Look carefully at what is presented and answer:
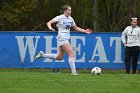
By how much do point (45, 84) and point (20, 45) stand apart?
6782 millimetres

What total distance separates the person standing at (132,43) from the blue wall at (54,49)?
1.54 feet

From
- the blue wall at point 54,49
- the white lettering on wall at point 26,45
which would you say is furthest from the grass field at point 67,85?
the white lettering on wall at point 26,45

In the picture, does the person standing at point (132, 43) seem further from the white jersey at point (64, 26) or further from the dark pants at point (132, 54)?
the white jersey at point (64, 26)

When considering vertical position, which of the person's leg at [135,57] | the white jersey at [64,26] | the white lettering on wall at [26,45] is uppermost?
the white jersey at [64,26]

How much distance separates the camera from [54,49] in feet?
59.8

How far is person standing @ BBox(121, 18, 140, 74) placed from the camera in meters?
17.8

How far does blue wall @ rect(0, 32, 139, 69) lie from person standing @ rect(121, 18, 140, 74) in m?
0.47

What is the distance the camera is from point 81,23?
136 ft

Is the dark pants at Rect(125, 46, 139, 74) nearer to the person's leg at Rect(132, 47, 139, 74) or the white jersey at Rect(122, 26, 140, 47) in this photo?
the person's leg at Rect(132, 47, 139, 74)

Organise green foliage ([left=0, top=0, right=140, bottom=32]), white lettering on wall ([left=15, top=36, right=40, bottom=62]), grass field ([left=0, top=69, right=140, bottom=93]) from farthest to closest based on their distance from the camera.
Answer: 1. green foliage ([left=0, top=0, right=140, bottom=32])
2. white lettering on wall ([left=15, top=36, right=40, bottom=62])
3. grass field ([left=0, top=69, right=140, bottom=93])

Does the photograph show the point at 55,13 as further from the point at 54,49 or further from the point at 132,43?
the point at 132,43

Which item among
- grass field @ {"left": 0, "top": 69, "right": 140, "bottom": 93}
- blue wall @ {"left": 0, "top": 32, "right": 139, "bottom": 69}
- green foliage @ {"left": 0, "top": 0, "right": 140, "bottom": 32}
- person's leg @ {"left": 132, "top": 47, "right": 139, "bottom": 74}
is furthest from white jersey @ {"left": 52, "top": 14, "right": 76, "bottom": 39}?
green foliage @ {"left": 0, "top": 0, "right": 140, "bottom": 32}

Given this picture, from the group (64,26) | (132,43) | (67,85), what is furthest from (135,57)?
(67,85)

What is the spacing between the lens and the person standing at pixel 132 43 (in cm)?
1778
